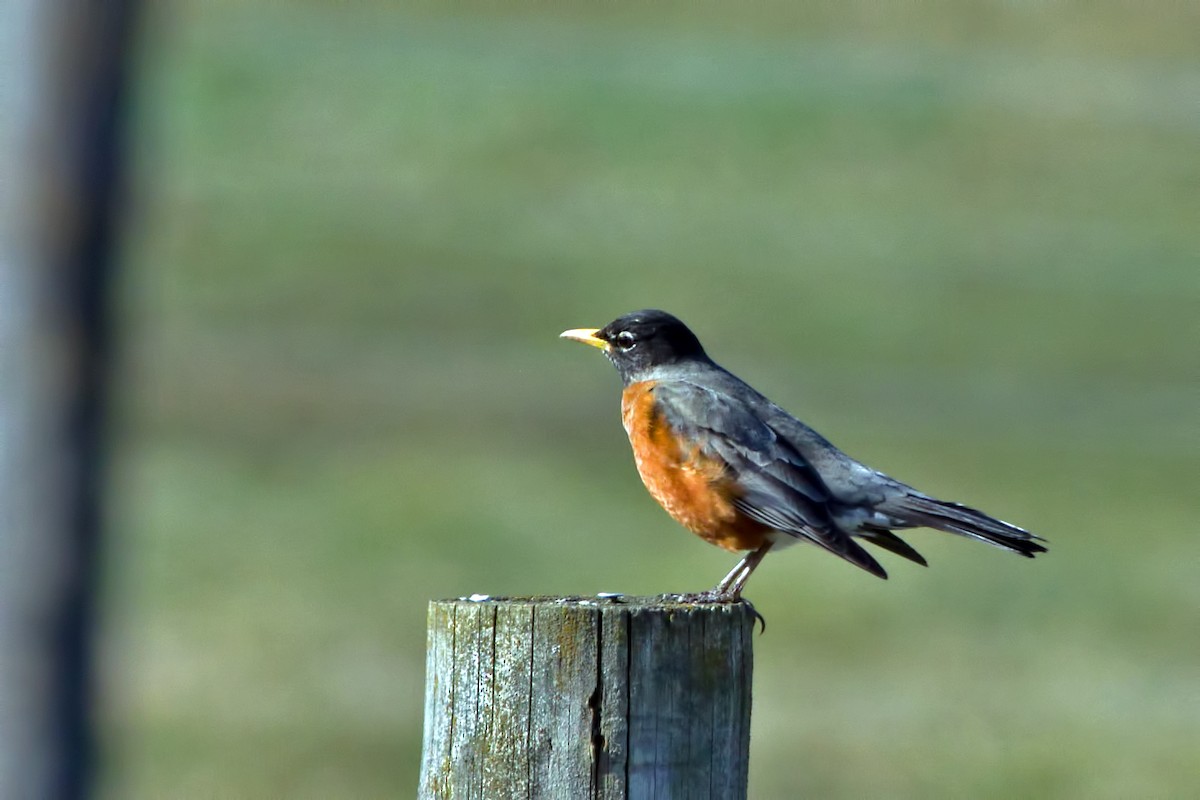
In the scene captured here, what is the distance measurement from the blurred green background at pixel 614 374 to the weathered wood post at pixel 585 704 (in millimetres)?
3831

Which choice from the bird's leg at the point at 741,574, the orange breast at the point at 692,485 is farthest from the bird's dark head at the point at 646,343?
the bird's leg at the point at 741,574

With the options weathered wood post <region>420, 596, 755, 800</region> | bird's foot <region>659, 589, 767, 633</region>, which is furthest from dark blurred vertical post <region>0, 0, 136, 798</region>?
weathered wood post <region>420, 596, 755, 800</region>

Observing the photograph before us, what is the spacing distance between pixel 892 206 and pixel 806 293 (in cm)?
428

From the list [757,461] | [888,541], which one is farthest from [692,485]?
[888,541]

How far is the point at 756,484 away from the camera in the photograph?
21.8ft

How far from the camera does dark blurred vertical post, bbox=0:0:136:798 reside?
689 cm

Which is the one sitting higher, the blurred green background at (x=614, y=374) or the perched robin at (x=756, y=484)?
the blurred green background at (x=614, y=374)

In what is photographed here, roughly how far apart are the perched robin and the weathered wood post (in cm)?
174

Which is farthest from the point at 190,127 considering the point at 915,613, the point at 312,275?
the point at 915,613

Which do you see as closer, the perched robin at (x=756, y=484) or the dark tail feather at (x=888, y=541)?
the perched robin at (x=756, y=484)

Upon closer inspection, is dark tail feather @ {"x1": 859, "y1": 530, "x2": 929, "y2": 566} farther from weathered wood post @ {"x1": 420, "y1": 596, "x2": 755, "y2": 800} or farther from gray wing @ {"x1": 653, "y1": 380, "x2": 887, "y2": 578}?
weathered wood post @ {"x1": 420, "y1": 596, "x2": 755, "y2": 800}

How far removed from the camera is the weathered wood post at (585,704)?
14.5ft

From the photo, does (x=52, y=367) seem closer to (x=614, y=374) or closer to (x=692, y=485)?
(x=692, y=485)

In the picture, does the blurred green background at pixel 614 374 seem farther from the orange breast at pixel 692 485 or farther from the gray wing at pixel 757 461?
the gray wing at pixel 757 461
